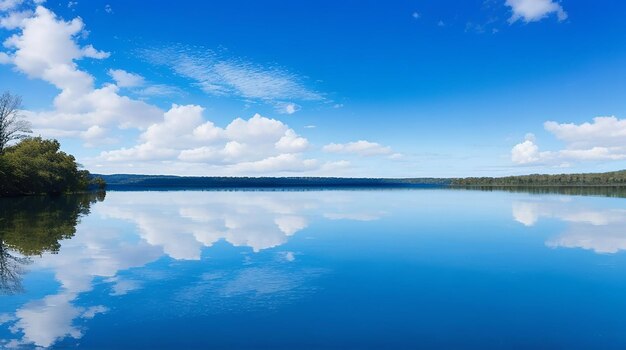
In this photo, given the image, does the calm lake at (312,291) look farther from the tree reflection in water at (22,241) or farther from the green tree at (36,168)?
the green tree at (36,168)

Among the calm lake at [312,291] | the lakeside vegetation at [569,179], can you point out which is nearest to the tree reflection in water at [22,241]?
the calm lake at [312,291]

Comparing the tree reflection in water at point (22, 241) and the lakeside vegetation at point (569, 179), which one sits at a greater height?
the lakeside vegetation at point (569, 179)

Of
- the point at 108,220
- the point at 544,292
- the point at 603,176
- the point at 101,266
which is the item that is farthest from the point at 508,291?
the point at 603,176

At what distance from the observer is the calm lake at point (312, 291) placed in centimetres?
764

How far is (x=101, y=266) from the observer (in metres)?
13.5

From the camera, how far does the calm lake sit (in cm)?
764

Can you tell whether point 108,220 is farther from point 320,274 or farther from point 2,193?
point 2,193

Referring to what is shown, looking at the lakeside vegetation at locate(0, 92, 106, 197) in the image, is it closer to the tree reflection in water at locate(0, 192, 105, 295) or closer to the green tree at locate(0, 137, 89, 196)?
the green tree at locate(0, 137, 89, 196)

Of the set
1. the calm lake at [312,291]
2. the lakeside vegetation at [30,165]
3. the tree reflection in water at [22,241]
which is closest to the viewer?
the calm lake at [312,291]

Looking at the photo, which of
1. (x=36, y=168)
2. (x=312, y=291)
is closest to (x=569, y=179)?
(x=36, y=168)

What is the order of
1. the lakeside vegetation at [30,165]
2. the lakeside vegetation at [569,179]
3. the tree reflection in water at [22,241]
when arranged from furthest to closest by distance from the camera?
the lakeside vegetation at [569,179]
the lakeside vegetation at [30,165]
the tree reflection in water at [22,241]

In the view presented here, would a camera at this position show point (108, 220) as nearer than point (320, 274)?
No

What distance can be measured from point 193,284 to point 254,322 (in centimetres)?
367

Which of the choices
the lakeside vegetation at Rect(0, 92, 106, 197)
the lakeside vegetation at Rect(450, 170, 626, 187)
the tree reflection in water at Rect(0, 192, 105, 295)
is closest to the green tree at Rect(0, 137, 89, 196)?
the lakeside vegetation at Rect(0, 92, 106, 197)
